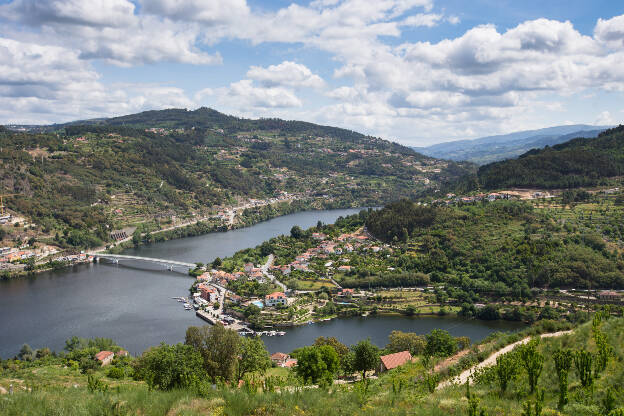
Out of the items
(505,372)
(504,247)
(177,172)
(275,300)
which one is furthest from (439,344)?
(177,172)

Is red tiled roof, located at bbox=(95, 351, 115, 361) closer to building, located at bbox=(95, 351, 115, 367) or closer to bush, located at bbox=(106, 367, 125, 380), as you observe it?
building, located at bbox=(95, 351, 115, 367)

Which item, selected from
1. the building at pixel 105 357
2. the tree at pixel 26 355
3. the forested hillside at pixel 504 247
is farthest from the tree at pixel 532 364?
the tree at pixel 26 355

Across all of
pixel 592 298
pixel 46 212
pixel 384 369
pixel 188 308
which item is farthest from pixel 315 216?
pixel 384 369

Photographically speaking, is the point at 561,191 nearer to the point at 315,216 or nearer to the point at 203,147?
the point at 315,216

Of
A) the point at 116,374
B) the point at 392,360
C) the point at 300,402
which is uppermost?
the point at 300,402

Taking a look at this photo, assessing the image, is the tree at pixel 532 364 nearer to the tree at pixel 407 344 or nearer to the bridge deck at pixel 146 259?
the tree at pixel 407 344

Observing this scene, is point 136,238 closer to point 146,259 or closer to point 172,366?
point 146,259
